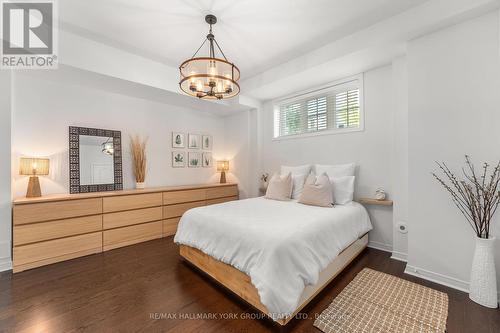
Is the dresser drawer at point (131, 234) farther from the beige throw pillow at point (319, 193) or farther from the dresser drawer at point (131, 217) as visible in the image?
the beige throw pillow at point (319, 193)

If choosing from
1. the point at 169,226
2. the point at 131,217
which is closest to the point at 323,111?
the point at 169,226

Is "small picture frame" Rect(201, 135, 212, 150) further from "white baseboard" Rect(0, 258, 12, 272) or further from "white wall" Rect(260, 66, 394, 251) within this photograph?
"white baseboard" Rect(0, 258, 12, 272)

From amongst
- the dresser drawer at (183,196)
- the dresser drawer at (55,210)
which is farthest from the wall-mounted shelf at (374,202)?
the dresser drawer at (55,210)

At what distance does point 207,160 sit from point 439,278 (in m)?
4.14

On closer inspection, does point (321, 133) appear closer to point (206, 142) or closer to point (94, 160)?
point (206, 142)

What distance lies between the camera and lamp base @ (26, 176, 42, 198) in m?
2.54

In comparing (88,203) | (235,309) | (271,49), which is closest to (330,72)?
(271,49)

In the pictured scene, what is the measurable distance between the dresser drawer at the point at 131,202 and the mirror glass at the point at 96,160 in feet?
1.83

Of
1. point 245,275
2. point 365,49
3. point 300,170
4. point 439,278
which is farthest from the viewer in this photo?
point 300,170

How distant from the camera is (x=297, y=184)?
10.6ft

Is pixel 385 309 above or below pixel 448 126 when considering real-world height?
below

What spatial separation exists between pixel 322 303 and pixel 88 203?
302 centimetres

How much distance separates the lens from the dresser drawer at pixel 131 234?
9.45 ft

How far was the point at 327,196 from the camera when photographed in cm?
264
